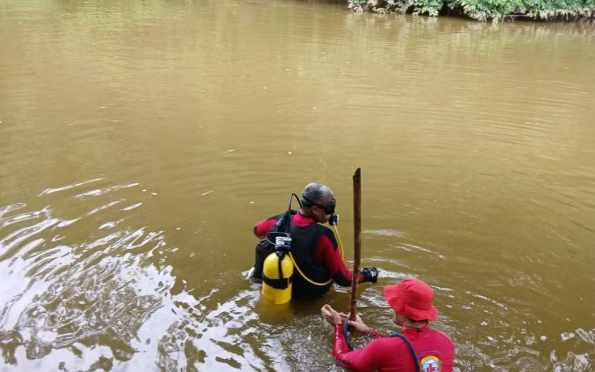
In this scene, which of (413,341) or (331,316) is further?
(331,316)

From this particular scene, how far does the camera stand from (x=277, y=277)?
12.8 feet

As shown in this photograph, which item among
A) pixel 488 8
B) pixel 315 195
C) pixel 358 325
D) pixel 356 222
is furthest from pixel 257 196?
pixel 488 8

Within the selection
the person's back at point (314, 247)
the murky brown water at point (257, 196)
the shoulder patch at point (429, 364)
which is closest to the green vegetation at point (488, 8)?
the murky brown water at point (257, 196)

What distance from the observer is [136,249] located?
509 cm

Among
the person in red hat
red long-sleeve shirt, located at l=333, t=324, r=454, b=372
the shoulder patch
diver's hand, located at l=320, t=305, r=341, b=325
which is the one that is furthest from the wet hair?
the shoulder patch

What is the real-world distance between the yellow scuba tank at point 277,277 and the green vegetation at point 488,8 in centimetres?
2347

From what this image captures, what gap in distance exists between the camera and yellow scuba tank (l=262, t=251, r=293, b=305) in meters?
3.85

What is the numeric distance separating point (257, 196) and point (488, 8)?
22.0 m

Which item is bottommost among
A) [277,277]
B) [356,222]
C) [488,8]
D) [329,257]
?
[277,277]

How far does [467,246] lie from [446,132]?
367cm

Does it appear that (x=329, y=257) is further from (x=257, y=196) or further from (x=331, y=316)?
(x=257, y=196)

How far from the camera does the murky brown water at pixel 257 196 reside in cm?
402

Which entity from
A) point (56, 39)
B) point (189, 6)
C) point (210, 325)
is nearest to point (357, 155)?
point (210, 325)

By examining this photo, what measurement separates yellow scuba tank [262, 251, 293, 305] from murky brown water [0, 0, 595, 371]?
0.22 meters
